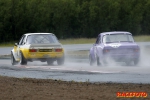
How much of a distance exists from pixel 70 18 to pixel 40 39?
46.7 meters

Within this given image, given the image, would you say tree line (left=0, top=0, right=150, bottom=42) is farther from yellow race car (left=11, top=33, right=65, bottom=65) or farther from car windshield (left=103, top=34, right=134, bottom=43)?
car windshield (left=103, top=34, right=134, bottom=43)

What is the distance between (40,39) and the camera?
25.6 metres

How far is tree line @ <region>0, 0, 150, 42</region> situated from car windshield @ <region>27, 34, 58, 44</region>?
43249mm

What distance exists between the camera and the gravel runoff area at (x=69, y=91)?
36.0ft

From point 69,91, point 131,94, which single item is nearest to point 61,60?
point 69,91

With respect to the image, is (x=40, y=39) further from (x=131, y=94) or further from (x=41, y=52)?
(x=131, y=94)

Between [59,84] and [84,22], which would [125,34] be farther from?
[84,22]

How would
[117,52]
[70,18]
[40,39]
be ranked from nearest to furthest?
[117,52], [40,39], [70,18]

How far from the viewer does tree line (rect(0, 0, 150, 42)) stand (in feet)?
229

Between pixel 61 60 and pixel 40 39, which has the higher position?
pixel 40 39

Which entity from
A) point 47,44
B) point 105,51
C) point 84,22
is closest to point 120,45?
point 105,51

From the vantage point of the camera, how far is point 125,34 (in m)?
23.7

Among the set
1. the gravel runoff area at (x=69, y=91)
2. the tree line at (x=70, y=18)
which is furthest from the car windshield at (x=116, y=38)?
the tree line at (x=70, y=18)

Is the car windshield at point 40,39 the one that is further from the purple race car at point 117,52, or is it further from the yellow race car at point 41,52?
the purple race car at point 117,52
